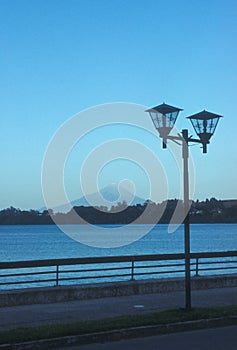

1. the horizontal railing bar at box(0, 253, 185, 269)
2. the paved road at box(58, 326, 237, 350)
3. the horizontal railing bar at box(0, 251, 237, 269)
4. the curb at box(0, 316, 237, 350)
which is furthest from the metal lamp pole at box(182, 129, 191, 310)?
the horizontal railing bar at box(0, 253, 185, 269)

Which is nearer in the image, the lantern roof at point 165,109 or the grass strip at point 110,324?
the grass strip at point 110,324

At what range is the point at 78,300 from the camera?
15742 millimetres

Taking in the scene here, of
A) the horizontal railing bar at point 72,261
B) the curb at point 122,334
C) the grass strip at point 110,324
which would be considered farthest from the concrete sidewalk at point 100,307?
the curb at point 122,334

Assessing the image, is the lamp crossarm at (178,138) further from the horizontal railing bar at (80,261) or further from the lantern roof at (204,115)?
the horizontal railing bar at (80,261)

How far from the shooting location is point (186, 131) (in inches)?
540

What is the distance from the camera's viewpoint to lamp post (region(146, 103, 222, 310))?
13320 mm

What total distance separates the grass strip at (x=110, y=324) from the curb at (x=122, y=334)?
0.15m

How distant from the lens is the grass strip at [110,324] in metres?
10.5

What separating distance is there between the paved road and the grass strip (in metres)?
0.40

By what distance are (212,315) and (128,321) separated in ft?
6.45

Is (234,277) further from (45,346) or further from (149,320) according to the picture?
(45,346)

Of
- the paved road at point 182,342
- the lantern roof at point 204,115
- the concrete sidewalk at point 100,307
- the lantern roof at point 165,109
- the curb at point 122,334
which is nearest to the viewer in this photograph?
the curb at point 122,334

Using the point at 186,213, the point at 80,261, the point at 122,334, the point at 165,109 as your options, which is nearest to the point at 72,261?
the point at 80,261

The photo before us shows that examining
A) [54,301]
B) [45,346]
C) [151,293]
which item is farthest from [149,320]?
[151,293]
